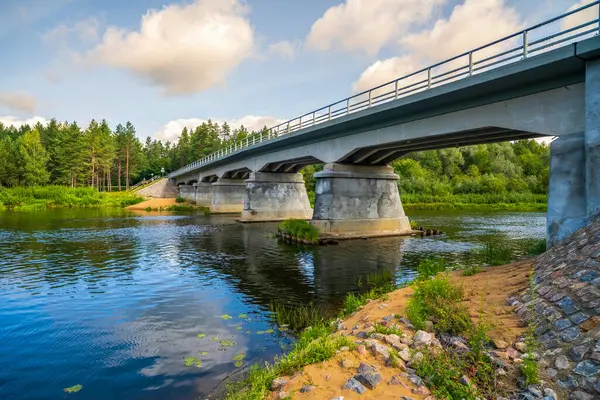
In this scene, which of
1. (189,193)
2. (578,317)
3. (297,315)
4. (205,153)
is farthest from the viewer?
(205,153)

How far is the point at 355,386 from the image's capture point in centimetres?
539

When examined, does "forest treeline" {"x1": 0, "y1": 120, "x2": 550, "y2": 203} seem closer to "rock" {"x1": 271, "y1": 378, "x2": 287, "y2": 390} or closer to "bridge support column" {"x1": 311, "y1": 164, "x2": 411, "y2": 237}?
"bridge support column" {"x1": 311, "y1": 164, "x2": 411, "y2": 237}

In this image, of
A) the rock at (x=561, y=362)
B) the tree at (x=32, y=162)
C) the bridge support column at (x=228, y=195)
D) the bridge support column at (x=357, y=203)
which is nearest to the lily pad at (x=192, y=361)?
the rock at (x=561, y=362)

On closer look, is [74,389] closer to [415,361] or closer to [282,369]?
[282,369]

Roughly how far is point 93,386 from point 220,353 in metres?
2.61

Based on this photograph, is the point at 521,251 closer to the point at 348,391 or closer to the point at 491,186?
the point at 348,391

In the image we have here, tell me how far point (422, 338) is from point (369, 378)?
1.69 metres

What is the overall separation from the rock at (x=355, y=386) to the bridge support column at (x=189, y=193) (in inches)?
2899

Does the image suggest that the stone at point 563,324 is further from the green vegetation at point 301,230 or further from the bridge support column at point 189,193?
the bridge support column at point 189,193

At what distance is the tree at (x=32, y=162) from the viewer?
81562mm

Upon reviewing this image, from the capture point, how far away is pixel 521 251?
71.7ft

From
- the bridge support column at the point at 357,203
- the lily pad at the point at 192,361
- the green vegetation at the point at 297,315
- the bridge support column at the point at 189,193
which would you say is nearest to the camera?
the lily pad at the point at 192,361

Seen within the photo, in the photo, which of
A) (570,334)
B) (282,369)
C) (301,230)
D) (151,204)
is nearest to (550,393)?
(570,334)

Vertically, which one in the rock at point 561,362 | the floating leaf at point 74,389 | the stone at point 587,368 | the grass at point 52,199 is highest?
the grass at point 52,199
